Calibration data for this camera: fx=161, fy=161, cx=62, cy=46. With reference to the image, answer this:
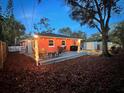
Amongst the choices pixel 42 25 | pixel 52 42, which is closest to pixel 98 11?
pixel 52 42

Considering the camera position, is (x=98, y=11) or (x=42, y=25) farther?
(x=42, y=25)

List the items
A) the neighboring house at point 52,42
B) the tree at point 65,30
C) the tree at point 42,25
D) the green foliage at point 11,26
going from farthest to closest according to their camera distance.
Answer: the tree at point 65,30 → the tree at point 42,25 → the green foliage at point 11,26 → the neighboring house at point 52,42

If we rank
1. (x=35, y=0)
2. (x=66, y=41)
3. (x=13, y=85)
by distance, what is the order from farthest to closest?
(x=66, y=41), (x=35, y=0), (x=13, y=85)

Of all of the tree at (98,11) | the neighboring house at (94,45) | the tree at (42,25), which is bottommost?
the neighboring house at (94,45)

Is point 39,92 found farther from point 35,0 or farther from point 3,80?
point 35,0

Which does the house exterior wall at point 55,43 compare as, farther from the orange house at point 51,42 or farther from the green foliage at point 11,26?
the green foliage at point 11,26

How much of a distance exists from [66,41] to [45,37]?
211 inches

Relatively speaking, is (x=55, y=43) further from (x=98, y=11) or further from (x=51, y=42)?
(x=98, y=11)

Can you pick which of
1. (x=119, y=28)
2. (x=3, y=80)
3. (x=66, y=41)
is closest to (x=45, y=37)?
(x=66, y=41)

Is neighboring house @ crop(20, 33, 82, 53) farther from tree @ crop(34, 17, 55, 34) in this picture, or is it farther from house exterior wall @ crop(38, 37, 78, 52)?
tree @ crop(34, 17, 55, 34)

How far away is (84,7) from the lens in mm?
20203

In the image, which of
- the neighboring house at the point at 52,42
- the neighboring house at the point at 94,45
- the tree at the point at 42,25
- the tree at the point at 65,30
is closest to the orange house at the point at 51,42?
the neighboring house at the point at 52,42

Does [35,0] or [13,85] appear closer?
[13,85]

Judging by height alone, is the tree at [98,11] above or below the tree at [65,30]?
below
